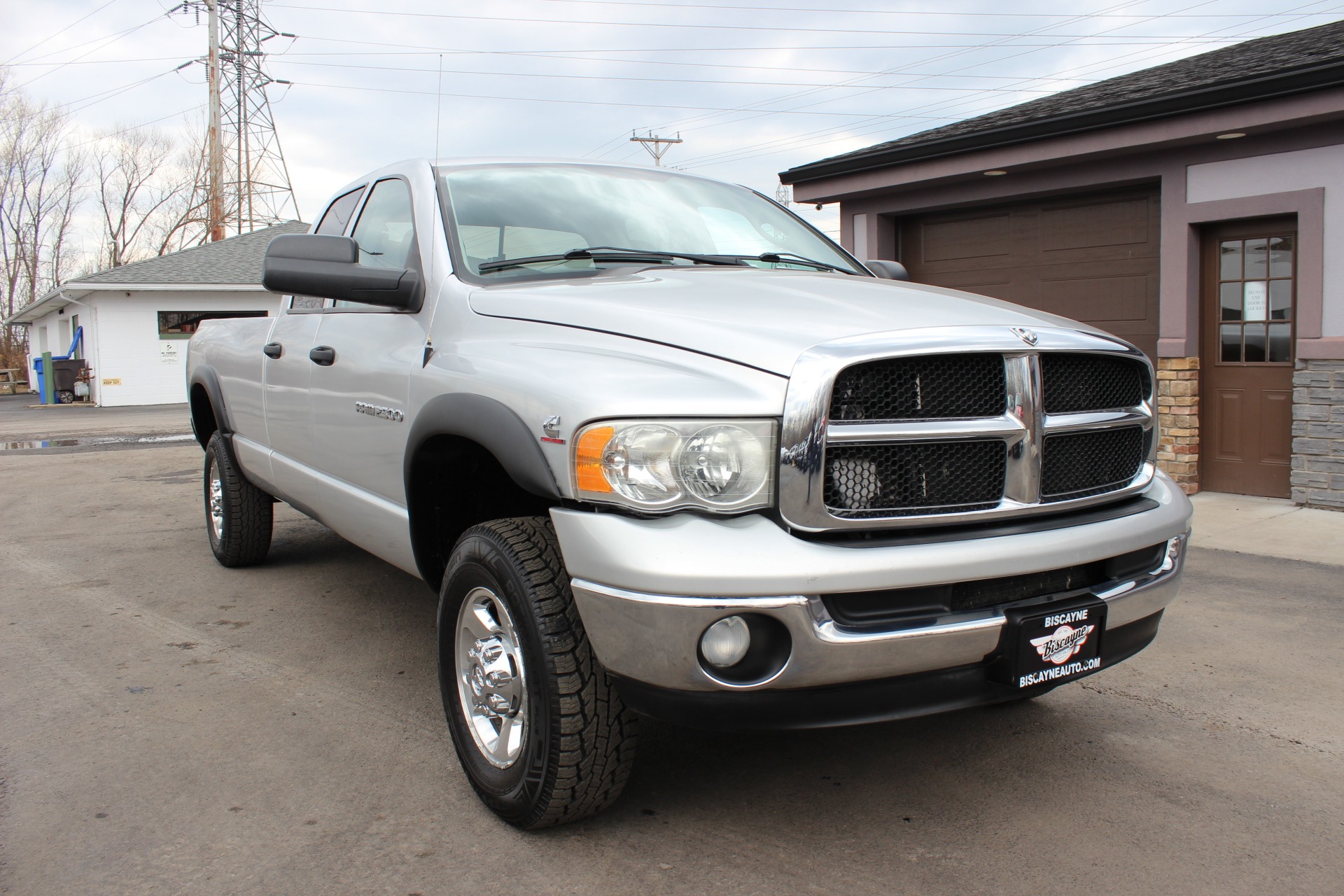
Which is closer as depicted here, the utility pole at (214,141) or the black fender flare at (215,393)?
the black fender flare at (215,393)

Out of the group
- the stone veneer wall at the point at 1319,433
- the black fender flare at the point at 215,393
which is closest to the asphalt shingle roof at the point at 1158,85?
the stone veneer wall at the point at 1319,433

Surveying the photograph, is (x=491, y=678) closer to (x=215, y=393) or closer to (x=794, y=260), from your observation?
(x=794, y=260)

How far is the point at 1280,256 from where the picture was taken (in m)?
8.00

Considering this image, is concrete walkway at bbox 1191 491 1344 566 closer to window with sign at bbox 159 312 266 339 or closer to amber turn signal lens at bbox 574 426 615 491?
amber turn signal lens at bbox 574 426 615 491

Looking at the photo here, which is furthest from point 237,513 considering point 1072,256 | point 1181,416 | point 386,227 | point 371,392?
point 1072,256

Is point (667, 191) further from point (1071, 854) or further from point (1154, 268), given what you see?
point (1154, 268)

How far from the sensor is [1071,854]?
2.62m

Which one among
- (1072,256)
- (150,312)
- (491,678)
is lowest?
(491,678)

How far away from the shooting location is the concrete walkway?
6.33m

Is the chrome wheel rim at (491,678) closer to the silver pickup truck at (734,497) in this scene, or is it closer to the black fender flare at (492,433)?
the silver pickup truck at (734,497)

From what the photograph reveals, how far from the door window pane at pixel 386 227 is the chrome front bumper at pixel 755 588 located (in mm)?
1711

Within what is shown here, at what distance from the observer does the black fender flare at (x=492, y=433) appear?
2488mm

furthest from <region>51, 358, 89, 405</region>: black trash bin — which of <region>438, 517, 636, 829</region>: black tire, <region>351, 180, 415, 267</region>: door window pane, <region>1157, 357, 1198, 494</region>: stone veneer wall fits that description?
<region>438, 517, 636, 829</region>: black tire

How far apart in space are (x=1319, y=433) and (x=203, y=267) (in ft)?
87.1
